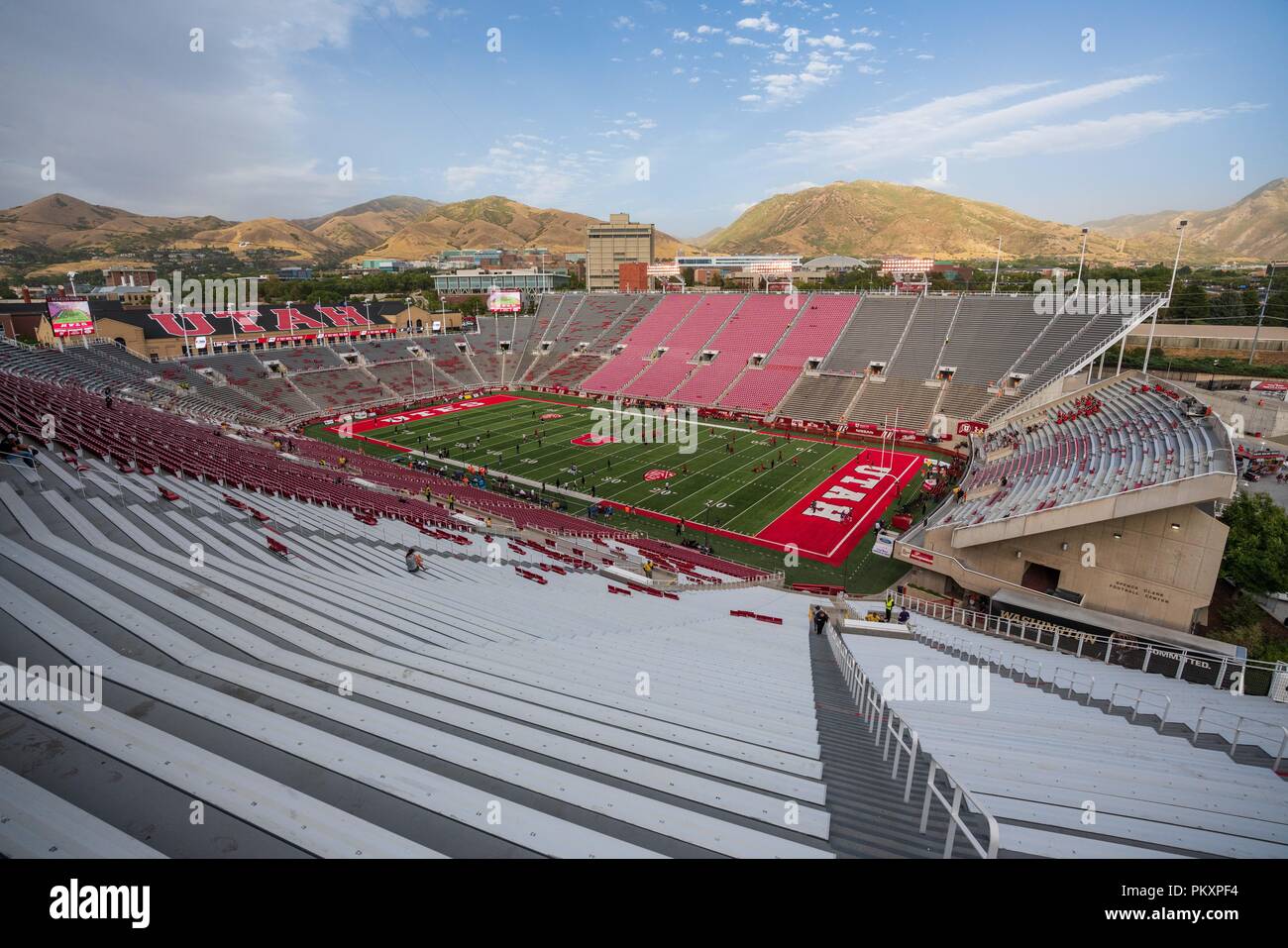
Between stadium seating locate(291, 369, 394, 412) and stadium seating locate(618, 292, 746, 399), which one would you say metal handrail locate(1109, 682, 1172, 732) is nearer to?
stadium seating locate(618, 292, 746, 399)

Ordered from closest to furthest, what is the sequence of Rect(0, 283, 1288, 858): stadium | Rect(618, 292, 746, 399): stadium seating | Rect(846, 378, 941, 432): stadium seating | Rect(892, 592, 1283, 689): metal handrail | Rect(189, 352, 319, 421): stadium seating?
Rect(0, 283, 1288, 858): stadium
Rect(892, 592, 1283, 689): metal handrail
Rect(846, 378, 941, 432): stadium seating
Rect(189, 352, 319, 421): stadium seating
Rect(618, 292, 746, 399): stadium seating

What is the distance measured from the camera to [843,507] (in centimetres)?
2988

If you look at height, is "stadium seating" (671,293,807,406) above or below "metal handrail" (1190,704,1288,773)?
above

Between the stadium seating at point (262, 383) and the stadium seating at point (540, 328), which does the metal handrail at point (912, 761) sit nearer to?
the stadium seating at point (262, 383)

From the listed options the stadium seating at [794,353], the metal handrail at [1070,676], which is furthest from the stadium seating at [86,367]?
the metal handrail at [1070,676]

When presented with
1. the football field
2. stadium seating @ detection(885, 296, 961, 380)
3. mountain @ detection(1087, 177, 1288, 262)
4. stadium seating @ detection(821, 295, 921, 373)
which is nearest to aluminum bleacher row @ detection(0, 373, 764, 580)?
the football field

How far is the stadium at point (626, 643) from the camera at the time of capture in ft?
12.1

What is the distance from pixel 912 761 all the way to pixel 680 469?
31.2m

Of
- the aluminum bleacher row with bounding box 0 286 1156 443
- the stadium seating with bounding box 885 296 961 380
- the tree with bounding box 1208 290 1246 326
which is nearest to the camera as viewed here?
the aluminum bleacher row with bounding box 0 286 1156 443

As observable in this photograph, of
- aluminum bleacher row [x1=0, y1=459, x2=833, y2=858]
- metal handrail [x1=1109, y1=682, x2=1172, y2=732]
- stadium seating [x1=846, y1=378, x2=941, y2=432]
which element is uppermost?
stadium seating [x1=846, y1=378, x2=941, y2=432]

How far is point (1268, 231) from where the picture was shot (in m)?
169

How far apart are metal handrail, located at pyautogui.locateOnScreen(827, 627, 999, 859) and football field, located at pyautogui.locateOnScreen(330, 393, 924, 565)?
49.5ft

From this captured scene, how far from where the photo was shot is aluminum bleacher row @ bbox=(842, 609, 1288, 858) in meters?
4.51
